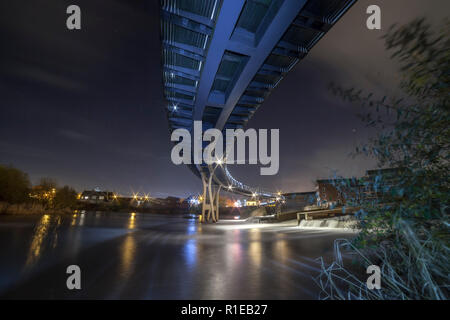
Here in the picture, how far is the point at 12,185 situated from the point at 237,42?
3896cm

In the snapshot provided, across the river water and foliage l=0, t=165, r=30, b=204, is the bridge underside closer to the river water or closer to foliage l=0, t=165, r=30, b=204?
the river water

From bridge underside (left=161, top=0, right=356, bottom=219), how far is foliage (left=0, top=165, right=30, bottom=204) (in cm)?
3201

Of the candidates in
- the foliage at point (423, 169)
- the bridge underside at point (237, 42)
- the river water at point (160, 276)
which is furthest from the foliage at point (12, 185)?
the foliage at point (423, 169)

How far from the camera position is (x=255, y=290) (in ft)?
12.3

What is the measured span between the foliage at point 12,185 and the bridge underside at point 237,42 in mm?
32010

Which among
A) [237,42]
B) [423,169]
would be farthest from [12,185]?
[423,169]

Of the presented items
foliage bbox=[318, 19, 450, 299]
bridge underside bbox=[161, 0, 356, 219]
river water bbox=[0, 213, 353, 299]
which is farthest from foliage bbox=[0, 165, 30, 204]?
foliage bbox=[318, 19, 450, 299]

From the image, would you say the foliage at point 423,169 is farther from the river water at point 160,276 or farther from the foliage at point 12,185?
the foliage at point 12,185

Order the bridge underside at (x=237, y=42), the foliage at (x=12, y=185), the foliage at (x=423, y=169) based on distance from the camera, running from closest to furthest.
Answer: the foliage at (x=423, y=169) → the bridge underside at (x=237, y=42) → the foliage at (x=12, y=185)

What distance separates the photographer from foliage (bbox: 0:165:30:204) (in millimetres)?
30042

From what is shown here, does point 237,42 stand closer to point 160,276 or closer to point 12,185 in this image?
point 160,276

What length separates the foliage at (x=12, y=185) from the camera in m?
30.0

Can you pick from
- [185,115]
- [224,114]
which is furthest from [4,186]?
[224,114]
